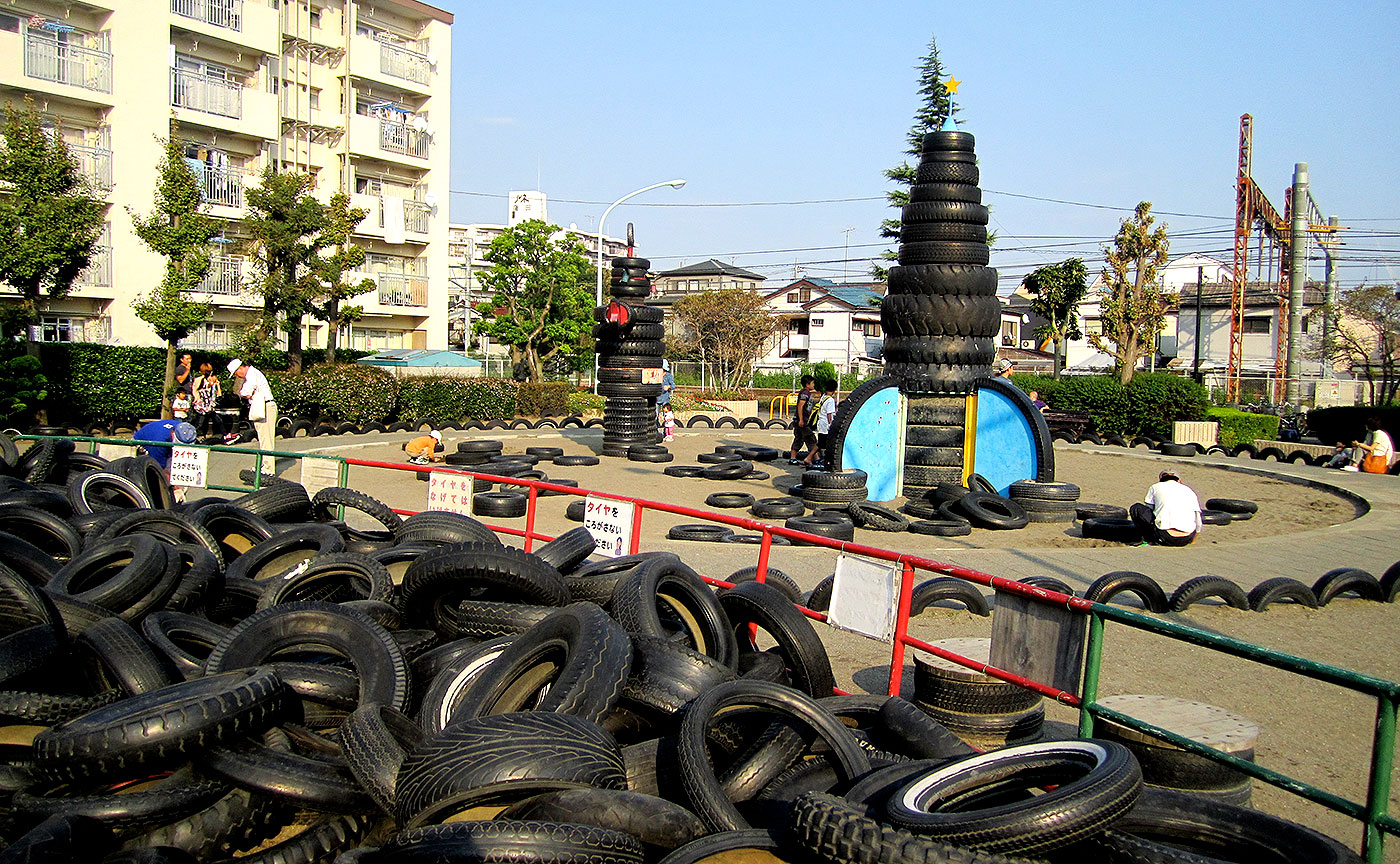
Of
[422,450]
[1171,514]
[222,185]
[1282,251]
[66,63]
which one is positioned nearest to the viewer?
[1171,514]

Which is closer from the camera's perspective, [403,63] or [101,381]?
[101,381]

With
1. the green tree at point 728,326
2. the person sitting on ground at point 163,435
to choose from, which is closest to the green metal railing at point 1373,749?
the person sitting on ground at point 163,435

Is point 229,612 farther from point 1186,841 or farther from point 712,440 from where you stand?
point 712,440

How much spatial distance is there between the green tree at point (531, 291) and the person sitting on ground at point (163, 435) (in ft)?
101

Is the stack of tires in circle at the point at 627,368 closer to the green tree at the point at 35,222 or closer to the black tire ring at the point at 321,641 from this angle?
the green tree at the point at 35,222

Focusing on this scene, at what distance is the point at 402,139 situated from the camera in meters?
43.9

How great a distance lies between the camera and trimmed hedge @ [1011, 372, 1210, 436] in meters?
33.3

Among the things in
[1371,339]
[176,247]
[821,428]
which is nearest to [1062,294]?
[1371,339]

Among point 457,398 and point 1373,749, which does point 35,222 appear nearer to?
point 457,398

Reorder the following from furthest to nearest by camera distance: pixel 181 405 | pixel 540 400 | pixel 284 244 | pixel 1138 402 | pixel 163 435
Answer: pixel 540 400, pixel 1138 402, pixel 284 244, pixel 181 405, pixel 163 435

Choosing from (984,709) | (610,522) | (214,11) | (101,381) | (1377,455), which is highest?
(214,11)

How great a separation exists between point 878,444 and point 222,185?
1149 inches

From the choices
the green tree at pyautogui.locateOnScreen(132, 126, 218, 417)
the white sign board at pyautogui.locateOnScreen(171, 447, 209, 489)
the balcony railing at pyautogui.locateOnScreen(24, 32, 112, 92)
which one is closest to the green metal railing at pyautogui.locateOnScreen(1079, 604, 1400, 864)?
the white sign board at pyautogui.locateOnScreen(171, 447, 209, 489)

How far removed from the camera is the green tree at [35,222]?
22516 mm
